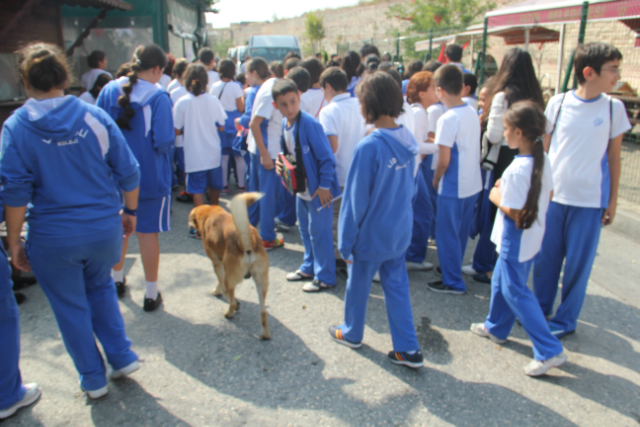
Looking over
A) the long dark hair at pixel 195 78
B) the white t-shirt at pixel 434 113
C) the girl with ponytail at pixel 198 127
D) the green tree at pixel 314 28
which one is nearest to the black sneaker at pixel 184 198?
the girl with ponytail at pixel 198 127

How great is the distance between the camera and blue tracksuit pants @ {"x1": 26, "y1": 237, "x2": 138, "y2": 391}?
242cm

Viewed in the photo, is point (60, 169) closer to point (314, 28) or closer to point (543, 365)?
point (543, 365)

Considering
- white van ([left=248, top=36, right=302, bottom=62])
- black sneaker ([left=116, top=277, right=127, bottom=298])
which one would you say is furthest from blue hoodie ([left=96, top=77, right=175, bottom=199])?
white van ([left=248, top=36, right=302, bottom=62])

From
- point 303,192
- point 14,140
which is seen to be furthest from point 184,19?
point 14,140

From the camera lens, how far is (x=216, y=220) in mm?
3676

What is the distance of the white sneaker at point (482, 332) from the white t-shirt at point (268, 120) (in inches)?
113

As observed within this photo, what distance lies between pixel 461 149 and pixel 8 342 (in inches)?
141

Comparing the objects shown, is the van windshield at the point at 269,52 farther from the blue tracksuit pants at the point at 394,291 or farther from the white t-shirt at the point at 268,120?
the blue tracksuit pants at the point at 394,291

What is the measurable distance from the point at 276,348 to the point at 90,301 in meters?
1.36

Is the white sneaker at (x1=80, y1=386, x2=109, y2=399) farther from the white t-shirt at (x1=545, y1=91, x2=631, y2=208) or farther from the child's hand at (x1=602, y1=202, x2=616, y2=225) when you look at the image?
the child's hand at (x1=602, y1=202, x2=616, y2=225)

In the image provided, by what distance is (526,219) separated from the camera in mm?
2838

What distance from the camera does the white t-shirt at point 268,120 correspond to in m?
4.69

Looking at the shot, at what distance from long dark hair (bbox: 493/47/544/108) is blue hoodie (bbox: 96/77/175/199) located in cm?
292

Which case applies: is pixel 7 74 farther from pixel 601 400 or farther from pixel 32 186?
pixel 601 400
